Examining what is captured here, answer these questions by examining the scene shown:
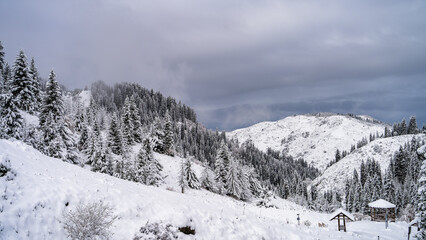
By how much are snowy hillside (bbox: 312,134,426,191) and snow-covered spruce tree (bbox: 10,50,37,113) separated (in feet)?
465

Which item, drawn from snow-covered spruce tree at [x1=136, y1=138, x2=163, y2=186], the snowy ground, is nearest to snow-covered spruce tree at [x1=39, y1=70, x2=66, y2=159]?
snow-covered spruce tree at [x1=136, y1=138, x2=163, y2=186]

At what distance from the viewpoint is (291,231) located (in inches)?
569

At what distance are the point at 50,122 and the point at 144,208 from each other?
1131 inches

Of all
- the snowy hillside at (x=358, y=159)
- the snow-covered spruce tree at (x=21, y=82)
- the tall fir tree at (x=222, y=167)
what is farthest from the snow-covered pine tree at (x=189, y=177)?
the snowy hillside at (x=358, y=159)

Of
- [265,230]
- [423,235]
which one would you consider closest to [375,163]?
[423,235]

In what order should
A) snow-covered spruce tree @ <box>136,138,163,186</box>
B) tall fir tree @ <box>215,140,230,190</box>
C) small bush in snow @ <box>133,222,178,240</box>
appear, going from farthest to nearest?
tall fir tree @ <box>215,140,230,190</box>, snow-covered spruce tree @ <box>136,138,163,186</box>, small bush in snow @ <box>133,222,178,240</box>

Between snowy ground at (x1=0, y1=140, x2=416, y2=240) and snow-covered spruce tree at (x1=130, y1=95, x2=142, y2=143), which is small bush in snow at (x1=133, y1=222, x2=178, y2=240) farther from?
snow-covered spruce tree at (x1=130, y1=95, x2=142, y2=143)

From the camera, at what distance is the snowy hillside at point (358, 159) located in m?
133

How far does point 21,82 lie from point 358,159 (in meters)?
167

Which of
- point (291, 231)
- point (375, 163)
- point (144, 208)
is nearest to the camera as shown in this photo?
point (144, 208)

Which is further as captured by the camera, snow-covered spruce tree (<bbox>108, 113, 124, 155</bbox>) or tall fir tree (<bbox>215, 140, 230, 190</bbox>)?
tall fir tree (<bbox>215, 140, 230, 190</bbox>)

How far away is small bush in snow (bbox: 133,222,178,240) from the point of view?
974 cm

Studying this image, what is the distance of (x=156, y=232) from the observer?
33.1ft

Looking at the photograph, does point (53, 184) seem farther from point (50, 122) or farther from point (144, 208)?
point (50, 122)
